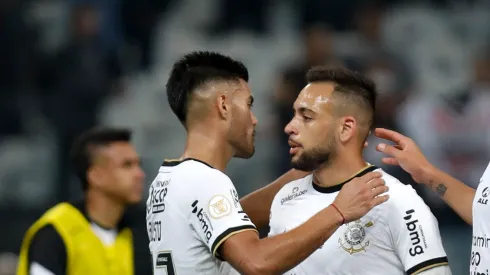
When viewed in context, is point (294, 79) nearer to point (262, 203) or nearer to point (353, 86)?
point (262, 203)

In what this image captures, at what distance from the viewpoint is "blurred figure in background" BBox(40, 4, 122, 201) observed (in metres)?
10.1

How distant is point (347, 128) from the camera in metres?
5.30

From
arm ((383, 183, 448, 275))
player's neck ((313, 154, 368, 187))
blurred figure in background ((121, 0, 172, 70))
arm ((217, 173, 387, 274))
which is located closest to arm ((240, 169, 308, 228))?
player's neck ((313, 154, 368, 187))

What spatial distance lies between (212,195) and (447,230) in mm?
4612

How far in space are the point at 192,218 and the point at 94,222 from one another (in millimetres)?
2389

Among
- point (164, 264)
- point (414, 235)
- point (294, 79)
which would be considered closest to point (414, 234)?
point (414, 235)

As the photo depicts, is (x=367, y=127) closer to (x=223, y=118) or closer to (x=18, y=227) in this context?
(x=223, y=118)

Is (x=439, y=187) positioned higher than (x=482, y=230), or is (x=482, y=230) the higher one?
(x=439, y=187)

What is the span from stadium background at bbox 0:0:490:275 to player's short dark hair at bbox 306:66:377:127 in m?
3.23

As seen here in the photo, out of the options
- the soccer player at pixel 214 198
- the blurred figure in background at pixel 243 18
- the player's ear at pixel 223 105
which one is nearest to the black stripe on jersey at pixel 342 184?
the soccer player at pixel 214 198

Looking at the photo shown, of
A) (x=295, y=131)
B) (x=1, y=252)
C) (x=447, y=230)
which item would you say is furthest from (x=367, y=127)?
(x=1, y=252)

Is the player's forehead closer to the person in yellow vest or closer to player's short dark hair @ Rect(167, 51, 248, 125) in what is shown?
player's short dark hair @ Rect(167, 51, 248, 125)

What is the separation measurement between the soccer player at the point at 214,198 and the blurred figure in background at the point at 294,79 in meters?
3.99

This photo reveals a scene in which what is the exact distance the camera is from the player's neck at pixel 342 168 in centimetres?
531
